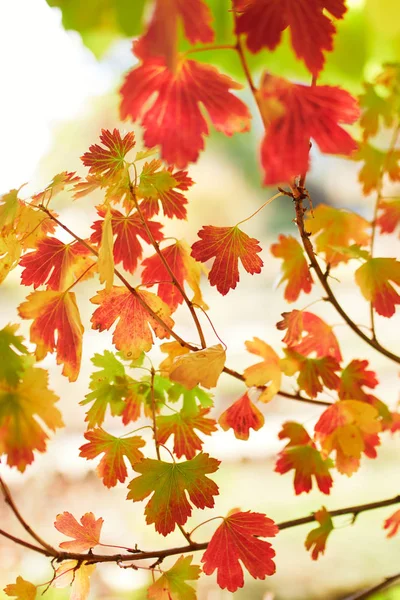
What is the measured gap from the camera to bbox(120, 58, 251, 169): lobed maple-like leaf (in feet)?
0.99

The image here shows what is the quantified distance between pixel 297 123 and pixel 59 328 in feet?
0.87

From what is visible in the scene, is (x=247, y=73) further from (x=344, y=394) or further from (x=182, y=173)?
(x=344, y=394)

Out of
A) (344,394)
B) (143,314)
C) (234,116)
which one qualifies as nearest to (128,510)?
(344,394)

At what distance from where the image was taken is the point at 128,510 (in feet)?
4.86

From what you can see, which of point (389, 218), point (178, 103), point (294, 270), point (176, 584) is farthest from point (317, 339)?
point (178, 103)

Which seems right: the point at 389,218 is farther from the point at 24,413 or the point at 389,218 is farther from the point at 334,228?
the point at 24,413

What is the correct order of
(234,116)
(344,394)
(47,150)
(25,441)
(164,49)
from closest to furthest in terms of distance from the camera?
Answer: (164,49) < (234,116) < (25,441) < (344,394) < (47,150)

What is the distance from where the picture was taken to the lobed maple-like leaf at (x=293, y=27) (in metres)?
0.30

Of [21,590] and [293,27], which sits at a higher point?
[293,27]

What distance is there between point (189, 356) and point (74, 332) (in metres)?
0.10

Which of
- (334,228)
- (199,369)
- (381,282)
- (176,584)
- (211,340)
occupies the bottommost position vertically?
(176,584)

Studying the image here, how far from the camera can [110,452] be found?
52cm

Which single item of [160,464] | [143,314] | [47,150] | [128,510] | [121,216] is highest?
[47,150]

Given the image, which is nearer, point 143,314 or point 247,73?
point 247,73
